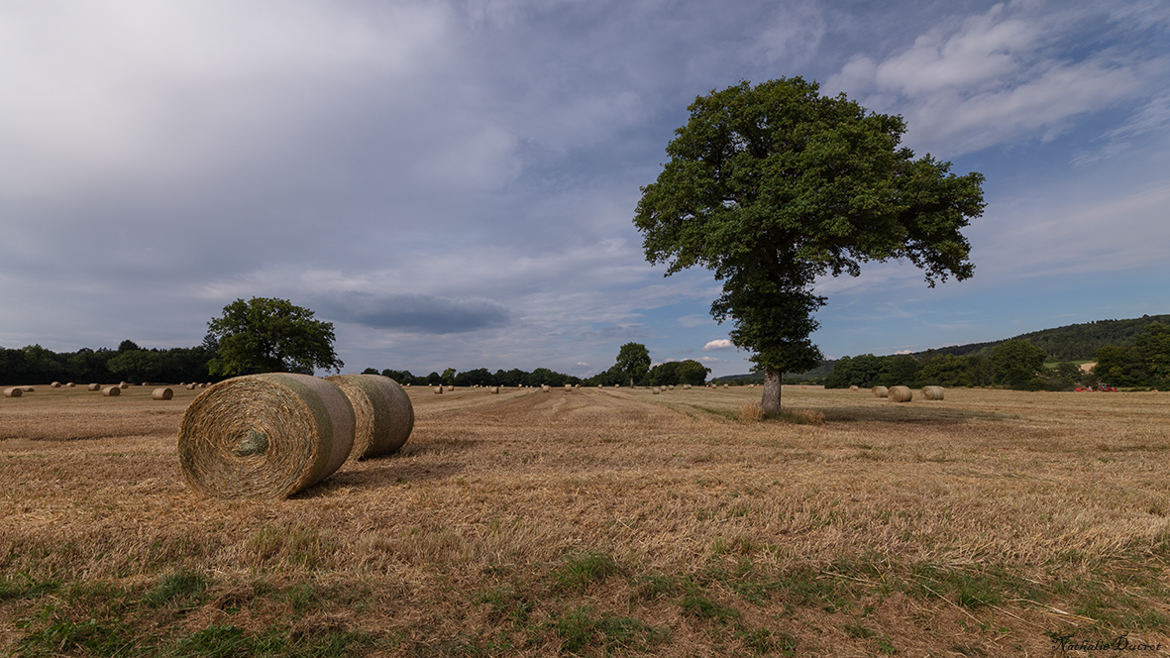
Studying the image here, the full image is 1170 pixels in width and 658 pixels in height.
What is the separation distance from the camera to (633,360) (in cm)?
11538

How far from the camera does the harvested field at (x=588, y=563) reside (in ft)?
10.8

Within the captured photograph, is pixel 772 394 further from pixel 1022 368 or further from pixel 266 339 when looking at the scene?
pixel 1022 368

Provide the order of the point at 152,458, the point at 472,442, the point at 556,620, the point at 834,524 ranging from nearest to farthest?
the point at 556,620
the point at 834,524
the point at 152,458
the point at 472,442

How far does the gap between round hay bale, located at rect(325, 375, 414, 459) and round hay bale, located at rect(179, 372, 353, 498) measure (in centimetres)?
212

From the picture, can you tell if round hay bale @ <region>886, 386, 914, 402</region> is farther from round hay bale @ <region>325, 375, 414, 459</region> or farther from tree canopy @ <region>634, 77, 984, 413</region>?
round hay bale @ <region>325, 375, 414, 459</region>

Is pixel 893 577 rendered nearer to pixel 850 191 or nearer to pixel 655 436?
pixel 655 436

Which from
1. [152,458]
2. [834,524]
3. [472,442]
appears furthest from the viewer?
[472,442]

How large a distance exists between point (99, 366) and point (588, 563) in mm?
106151

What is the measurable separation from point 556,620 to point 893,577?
2.93 meters

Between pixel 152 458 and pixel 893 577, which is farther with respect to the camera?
pixel 152 458

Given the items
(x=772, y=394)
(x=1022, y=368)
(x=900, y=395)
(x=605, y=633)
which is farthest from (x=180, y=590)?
(x=1022, y=368)

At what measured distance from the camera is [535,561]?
14.4 ft

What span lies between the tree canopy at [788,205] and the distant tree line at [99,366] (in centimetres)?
7802

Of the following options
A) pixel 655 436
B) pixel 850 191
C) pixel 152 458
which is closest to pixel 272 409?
pixel 152 458
